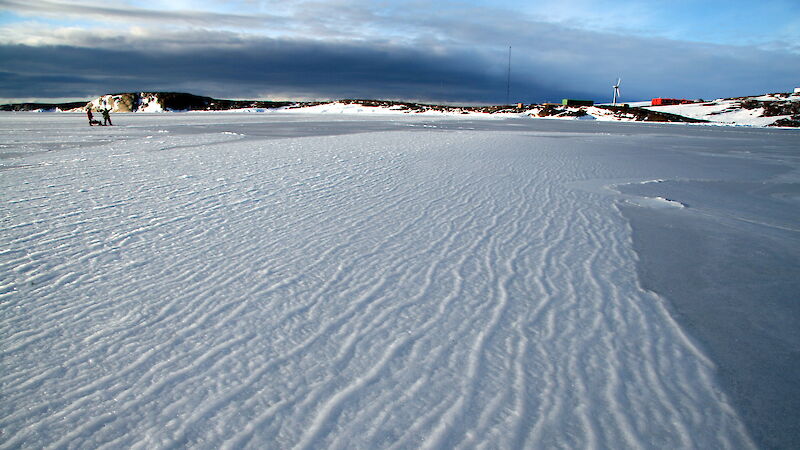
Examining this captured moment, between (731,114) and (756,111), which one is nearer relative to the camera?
(756,111)

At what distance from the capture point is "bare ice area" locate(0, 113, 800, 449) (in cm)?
198

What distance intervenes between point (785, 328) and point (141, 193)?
22.3ft

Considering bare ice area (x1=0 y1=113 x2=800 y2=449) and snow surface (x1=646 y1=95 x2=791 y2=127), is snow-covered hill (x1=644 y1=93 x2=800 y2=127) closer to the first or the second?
snow surface (x1=646 y1=95 x2=791 y2=127)

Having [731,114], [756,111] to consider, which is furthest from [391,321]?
[731,114]

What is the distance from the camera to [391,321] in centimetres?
282

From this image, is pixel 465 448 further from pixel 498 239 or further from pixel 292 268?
pixel 498 239

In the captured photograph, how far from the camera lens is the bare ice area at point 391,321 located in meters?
1.98

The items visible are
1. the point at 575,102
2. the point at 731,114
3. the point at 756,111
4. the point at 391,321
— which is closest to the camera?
the point at 391,321

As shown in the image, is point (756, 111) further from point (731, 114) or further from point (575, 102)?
point (575, 102)

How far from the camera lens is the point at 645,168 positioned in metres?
9.23

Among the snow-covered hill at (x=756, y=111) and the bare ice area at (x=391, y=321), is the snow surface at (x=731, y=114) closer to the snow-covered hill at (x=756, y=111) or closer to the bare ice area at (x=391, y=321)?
the snow-covered hill at (x=756, y=111)

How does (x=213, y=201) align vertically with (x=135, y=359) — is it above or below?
above

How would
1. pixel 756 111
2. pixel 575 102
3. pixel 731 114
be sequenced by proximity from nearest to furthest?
pixel 756 111
pixel 731 114
pixel 575 102

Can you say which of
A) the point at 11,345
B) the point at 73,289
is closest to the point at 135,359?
the point at 11,345
